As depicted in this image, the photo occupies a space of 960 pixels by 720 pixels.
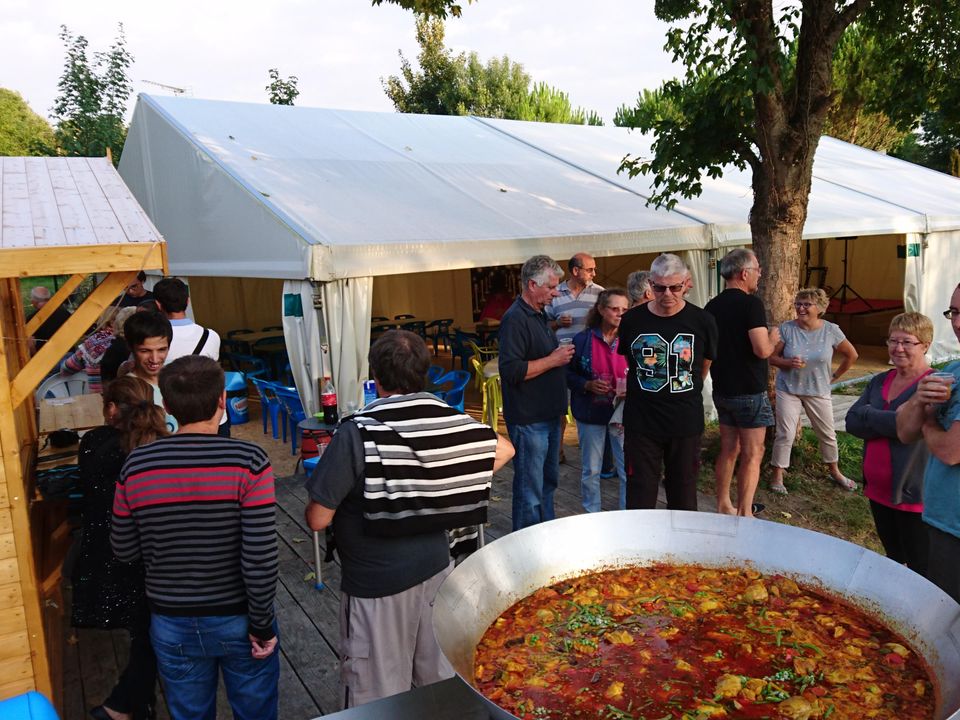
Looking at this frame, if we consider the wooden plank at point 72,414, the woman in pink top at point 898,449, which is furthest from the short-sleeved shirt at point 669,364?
the wooden plank at point 72,414

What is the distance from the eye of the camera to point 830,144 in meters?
14.6

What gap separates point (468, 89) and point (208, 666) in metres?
31.6

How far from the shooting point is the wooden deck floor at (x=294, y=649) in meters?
3.12

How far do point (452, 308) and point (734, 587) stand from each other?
41.7 ft

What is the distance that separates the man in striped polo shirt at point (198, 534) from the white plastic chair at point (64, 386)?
13.2 ft

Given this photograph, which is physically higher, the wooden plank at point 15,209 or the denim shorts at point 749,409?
the wooden plank at point 15,209

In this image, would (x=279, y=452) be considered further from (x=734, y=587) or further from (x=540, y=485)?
(x=734, y=587)

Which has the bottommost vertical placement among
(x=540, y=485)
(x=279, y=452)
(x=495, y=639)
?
(x=279, y=452)

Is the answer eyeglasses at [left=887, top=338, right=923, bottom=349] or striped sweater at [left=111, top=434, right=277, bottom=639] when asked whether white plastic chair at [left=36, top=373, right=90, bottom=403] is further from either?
eyeglasses at [left=887, top=338, right=923, bottom=349]

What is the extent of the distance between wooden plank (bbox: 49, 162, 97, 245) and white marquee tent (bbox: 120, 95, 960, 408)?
2.00 meters

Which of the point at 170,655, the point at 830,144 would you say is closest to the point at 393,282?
the point at 830,144

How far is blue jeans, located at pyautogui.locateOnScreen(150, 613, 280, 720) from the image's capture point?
2281mm

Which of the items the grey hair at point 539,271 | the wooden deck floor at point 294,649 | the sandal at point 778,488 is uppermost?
the grey hair at point 539,271

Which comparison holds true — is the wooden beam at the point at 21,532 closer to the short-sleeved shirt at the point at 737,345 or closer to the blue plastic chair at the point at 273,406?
the short-sleeved shirt at the point at 737,345
